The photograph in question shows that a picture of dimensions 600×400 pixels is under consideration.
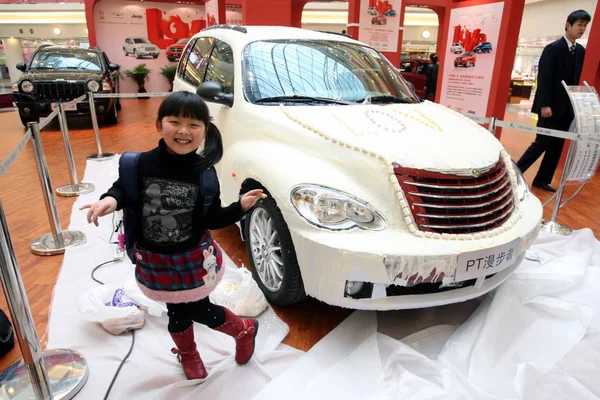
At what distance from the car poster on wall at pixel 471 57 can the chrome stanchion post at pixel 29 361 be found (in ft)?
19.5

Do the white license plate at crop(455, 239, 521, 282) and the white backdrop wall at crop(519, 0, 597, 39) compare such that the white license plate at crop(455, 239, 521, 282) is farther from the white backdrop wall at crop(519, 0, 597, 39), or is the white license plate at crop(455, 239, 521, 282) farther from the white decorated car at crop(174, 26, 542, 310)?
the white backdrop wall at crop(519, 0, 597, 39)

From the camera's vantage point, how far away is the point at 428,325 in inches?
88.4

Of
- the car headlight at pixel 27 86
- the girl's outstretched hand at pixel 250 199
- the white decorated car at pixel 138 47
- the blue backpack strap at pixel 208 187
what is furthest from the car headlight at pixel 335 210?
the white decorated car at pixel 138 47

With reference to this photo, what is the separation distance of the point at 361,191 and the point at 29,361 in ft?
5.11

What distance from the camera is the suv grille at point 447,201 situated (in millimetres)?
1897

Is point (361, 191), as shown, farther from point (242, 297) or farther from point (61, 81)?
point (61, 81)

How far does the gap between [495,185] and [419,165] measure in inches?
18.8

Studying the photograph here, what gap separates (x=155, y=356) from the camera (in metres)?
2.03

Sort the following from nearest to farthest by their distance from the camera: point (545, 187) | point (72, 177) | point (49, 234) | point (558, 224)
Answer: point (49, 234) → point (558, 224) → point (72, 177) → point (545, 187)

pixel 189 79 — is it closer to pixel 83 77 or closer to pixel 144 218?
pixel 144 218

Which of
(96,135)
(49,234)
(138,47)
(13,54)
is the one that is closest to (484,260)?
(49,234)

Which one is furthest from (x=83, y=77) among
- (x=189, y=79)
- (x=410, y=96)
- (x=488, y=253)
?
(x=488, y=253)

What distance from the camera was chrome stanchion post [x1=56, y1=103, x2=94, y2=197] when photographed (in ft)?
13.8

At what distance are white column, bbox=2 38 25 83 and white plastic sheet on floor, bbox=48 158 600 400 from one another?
16.1m
